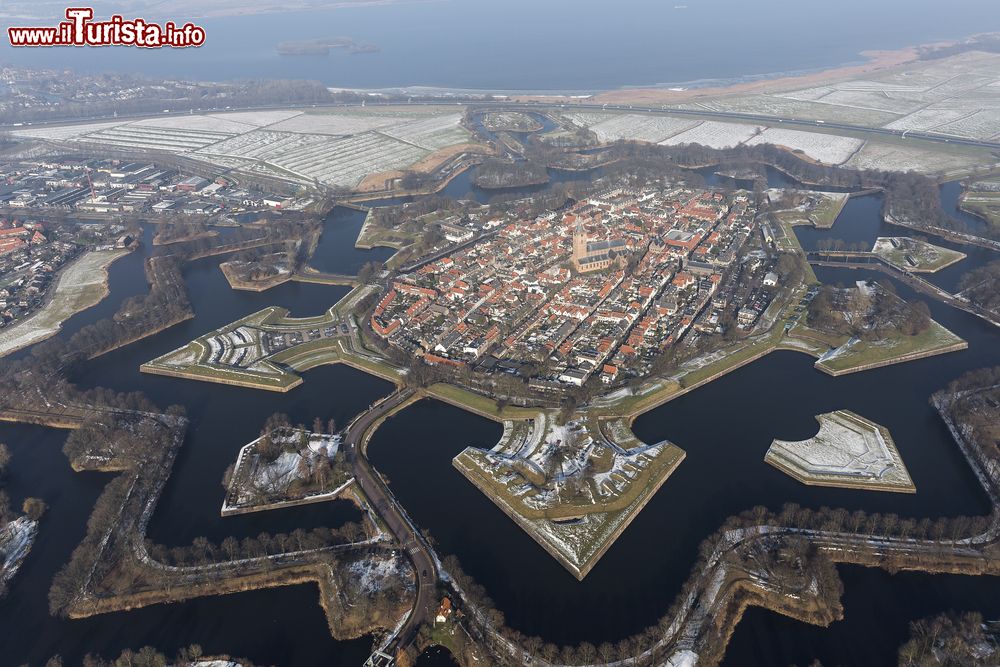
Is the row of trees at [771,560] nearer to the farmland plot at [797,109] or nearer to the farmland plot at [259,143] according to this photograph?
the farmland plot at [259,143]

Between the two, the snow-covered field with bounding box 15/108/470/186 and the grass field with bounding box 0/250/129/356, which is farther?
the snow-covered field with bounding box 15/108/470/186

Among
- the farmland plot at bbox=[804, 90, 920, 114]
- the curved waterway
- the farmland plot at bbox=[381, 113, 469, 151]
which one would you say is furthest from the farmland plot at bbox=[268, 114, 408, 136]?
the farmland plot at bbox=[804, 90, 920, 114]

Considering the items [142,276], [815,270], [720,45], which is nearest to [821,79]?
[720,45]

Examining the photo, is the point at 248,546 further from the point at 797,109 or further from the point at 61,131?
the point at 797,109

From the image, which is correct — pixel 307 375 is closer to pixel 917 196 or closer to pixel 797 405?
pixel 797 405

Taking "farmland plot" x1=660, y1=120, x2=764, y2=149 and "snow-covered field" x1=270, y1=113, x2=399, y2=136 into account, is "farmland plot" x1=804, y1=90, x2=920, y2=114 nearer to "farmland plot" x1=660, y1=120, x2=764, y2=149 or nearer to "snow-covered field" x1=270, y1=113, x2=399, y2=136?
"farmland plot" x1=660, y1=120, x2=764, y2=149

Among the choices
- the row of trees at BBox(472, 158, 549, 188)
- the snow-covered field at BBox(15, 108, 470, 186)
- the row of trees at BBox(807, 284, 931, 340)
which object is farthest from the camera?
the snow-covered field at BBox(15, 108, 470, 186)

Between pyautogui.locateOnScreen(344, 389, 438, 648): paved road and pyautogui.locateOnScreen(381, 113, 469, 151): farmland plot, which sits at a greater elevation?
pyautogui.locateOnScreen(381, 113, 469, 151): farmland plot
